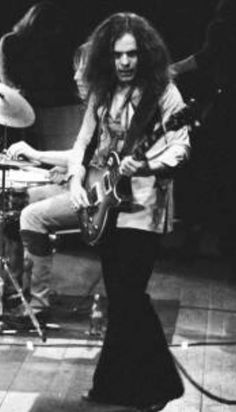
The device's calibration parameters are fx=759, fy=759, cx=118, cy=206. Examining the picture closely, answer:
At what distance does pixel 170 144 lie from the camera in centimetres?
331

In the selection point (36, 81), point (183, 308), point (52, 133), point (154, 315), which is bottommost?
point (183, 308)

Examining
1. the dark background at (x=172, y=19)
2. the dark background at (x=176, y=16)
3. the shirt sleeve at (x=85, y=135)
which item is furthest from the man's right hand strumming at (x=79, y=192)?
the dark background at (x=176, y=16)

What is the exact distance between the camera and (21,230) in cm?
455

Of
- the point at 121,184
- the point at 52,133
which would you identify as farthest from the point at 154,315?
the point at 52,133

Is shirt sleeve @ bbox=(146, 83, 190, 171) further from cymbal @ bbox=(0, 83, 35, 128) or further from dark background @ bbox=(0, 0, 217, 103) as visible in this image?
dark background @ bbox=(0, 0, 217, 103)

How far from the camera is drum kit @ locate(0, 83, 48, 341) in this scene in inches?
174

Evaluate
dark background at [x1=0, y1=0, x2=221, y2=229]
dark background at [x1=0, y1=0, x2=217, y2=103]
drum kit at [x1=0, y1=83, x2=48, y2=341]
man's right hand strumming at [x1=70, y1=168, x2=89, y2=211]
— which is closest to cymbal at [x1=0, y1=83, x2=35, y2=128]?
drum kit at [x1=0, y1=83, x2=48, y2=341]

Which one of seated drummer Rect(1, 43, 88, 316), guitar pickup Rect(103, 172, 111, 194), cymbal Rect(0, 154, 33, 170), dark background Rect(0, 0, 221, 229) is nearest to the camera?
guitar pickup Rect(103, 172, 111, 194)

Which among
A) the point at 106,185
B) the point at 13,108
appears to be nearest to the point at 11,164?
the point at 13,108

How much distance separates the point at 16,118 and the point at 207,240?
9.57 ft

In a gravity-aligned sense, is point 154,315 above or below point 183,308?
above

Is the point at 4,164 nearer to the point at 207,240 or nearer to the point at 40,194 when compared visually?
the point at 40,194

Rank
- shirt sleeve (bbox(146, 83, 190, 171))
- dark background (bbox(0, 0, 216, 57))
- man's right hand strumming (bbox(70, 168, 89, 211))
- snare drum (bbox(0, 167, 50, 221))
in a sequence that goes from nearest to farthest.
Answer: shirt sleeve (bbox(146, 83, 190, 171)) < man's right hand strumming (bbox(70, 168, 89, 211)) < snare drum (bbox(0, 167, 50, 221)) < dark background (bbox(0, 0, 216, 57))

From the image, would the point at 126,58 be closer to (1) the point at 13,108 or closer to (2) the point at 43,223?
(1) the point at 13,108
